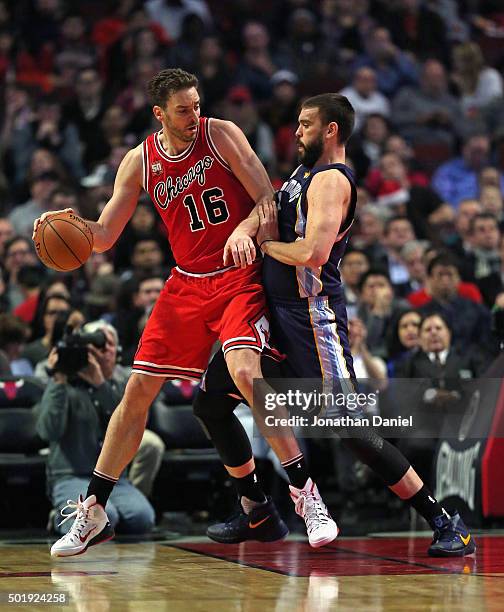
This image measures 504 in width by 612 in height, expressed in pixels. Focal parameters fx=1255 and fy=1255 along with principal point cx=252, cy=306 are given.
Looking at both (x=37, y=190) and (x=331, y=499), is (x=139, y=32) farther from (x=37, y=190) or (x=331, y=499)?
(x=331, y=499)

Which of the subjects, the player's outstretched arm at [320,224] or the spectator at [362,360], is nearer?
the player's outstretched arm at [320,224]

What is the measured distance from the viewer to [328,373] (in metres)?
6.00

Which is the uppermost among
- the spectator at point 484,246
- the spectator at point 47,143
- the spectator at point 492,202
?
the spectator at point 47,143

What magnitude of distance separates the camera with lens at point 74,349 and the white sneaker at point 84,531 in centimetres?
162

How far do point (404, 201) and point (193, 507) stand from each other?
514cm

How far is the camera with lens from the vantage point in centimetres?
764

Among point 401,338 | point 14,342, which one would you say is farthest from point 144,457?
point 401,338

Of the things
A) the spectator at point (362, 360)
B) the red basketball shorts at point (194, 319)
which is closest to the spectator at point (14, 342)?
the spectator at point (362, 360)

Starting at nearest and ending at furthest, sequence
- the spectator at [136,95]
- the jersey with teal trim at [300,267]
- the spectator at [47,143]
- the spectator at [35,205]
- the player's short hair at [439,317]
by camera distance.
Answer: the jersey with teal trim at [300,267]
the player's short hair at [439,317]
the spectator at [35,205]
the spectator at [47,143]
the spectator at [136,95]

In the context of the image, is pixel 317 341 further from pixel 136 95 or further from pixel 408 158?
pixel 408 158

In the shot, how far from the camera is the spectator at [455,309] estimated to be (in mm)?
10031

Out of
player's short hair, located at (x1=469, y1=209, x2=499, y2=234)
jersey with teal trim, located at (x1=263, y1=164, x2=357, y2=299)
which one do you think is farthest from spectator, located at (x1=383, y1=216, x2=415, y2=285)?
jersey with teal trim, located at (x1=263, y1=164, x2=357, y2=299)

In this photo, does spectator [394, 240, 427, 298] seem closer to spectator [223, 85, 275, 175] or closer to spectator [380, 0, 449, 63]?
spectator [223, 85, 275, 175]

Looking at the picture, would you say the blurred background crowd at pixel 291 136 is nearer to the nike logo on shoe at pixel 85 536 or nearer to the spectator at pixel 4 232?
the spectator at pixel 4 232
